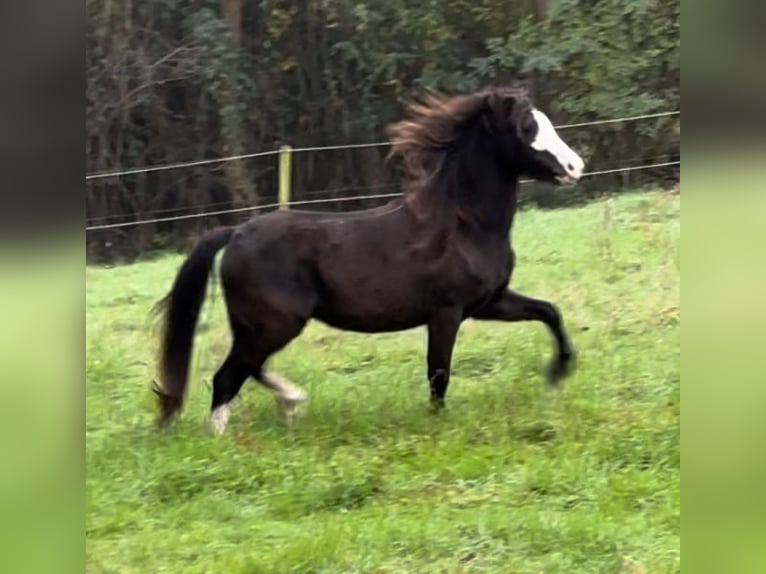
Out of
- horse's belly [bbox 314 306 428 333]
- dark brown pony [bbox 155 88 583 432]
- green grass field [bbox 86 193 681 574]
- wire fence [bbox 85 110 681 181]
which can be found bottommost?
green grass field [bbox 86 193 681 574]

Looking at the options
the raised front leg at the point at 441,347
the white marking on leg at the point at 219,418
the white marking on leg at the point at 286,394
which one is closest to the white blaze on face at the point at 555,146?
the raised front leg at the point at 441,347

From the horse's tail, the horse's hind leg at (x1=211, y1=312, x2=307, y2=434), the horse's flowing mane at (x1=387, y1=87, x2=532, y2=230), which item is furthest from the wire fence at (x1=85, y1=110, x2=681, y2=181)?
the horse's hind leg at (x1=211, y1=312, x2=307, y2=434)

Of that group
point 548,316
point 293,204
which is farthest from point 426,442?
point 293,204

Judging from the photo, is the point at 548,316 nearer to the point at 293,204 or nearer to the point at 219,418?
the point at 293,204

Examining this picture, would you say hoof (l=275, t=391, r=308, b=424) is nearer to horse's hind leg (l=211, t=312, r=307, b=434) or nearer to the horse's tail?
horse's hind leg (l=211, t=312, r=307, b=434)

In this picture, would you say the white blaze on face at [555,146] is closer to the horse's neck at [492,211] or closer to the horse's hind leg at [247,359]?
the horse's neck at [492,211]

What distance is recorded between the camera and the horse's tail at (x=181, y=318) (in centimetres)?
372

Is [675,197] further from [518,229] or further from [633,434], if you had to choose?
[633,434]

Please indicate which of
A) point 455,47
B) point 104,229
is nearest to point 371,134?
point 455,47

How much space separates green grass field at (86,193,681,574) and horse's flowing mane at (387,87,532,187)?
0.36 m

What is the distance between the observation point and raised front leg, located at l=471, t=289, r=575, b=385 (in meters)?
3.83

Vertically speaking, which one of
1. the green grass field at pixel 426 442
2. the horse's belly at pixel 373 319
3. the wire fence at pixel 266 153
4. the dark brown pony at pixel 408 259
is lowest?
the green grass field at pixel 426 442

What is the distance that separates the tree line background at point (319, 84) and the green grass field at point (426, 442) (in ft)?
0.74

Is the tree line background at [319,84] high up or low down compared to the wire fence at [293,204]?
up
